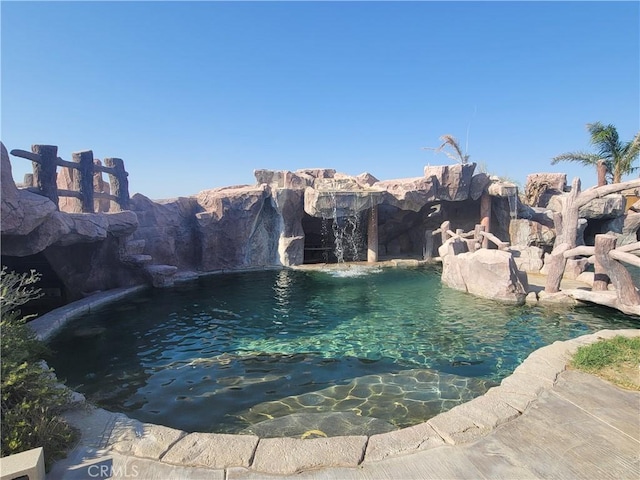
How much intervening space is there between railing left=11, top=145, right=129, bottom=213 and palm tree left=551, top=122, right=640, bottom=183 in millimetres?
25648

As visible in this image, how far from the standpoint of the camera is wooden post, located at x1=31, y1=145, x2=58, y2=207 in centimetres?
1198

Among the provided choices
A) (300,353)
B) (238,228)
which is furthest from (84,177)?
(300,353)

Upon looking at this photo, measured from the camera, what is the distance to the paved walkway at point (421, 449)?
307 cm

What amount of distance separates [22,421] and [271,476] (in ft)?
7.51

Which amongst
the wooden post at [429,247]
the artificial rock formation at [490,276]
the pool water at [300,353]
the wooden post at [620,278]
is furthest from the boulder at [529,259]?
the wooden post at [620,278]

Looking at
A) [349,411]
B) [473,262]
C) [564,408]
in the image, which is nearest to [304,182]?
[473,262]

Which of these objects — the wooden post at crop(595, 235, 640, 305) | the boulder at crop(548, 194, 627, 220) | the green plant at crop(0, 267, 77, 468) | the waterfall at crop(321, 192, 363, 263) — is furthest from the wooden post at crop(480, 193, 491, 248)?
the green plant at crop(0, 267, 77, 468)

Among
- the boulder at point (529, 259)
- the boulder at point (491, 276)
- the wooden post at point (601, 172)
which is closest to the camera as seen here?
the boulder at point (491, 276)

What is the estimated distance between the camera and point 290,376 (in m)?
6.40

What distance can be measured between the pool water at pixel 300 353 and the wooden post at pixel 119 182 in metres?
5.77

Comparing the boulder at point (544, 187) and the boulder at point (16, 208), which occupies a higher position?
the boulder at point (544, 187)

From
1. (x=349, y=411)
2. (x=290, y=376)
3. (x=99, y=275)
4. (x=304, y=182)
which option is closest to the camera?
(x=349, y=411)

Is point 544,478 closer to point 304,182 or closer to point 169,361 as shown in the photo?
point 169,361

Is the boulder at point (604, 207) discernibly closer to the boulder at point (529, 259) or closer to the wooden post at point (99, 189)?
the boulder at point (529, 259)
